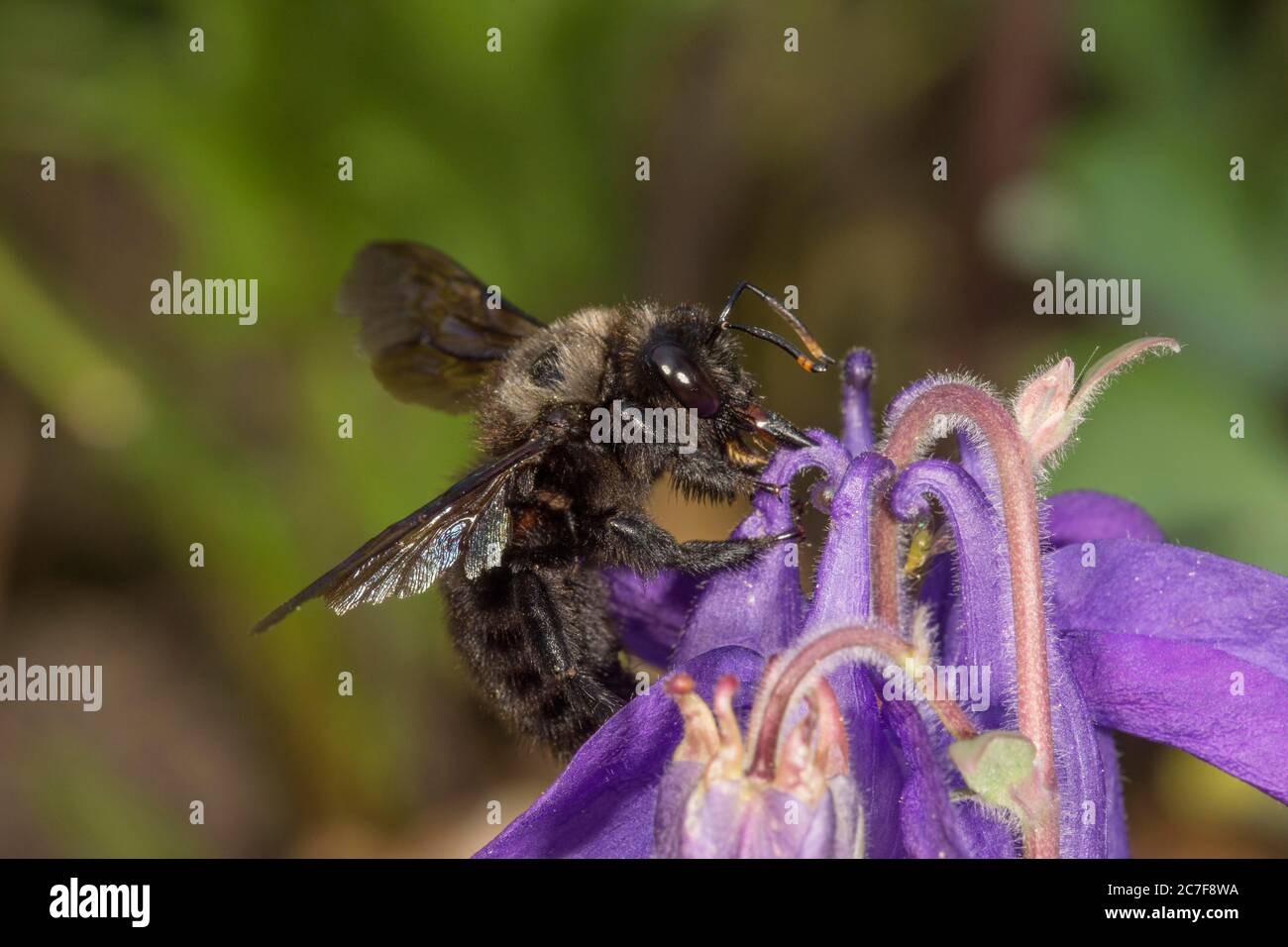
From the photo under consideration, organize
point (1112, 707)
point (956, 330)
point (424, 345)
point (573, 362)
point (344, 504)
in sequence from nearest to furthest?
point (1112, 707), point (573, 362), point (424, 345), point (344, 504), point (956, 330)

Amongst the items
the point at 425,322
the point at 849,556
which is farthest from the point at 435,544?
the point at 425,322

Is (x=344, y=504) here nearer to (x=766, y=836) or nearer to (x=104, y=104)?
(x=104, y=104)

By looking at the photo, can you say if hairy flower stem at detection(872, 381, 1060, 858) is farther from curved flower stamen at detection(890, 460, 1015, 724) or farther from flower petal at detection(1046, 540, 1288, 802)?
flower petal at detection(1046, 540, 1288, 802)

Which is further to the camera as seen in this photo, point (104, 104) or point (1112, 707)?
point (104, 104)

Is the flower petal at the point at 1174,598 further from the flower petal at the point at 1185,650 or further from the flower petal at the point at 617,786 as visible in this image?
the flower petal at the point at 617,786

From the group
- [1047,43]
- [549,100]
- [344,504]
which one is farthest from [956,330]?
[344,504]

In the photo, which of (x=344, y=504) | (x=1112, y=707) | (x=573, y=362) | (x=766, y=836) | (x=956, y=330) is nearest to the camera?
(x=766, y=836)

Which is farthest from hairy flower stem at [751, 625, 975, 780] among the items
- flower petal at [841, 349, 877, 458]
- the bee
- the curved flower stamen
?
flower petal at [841, 349, 877, 458]
